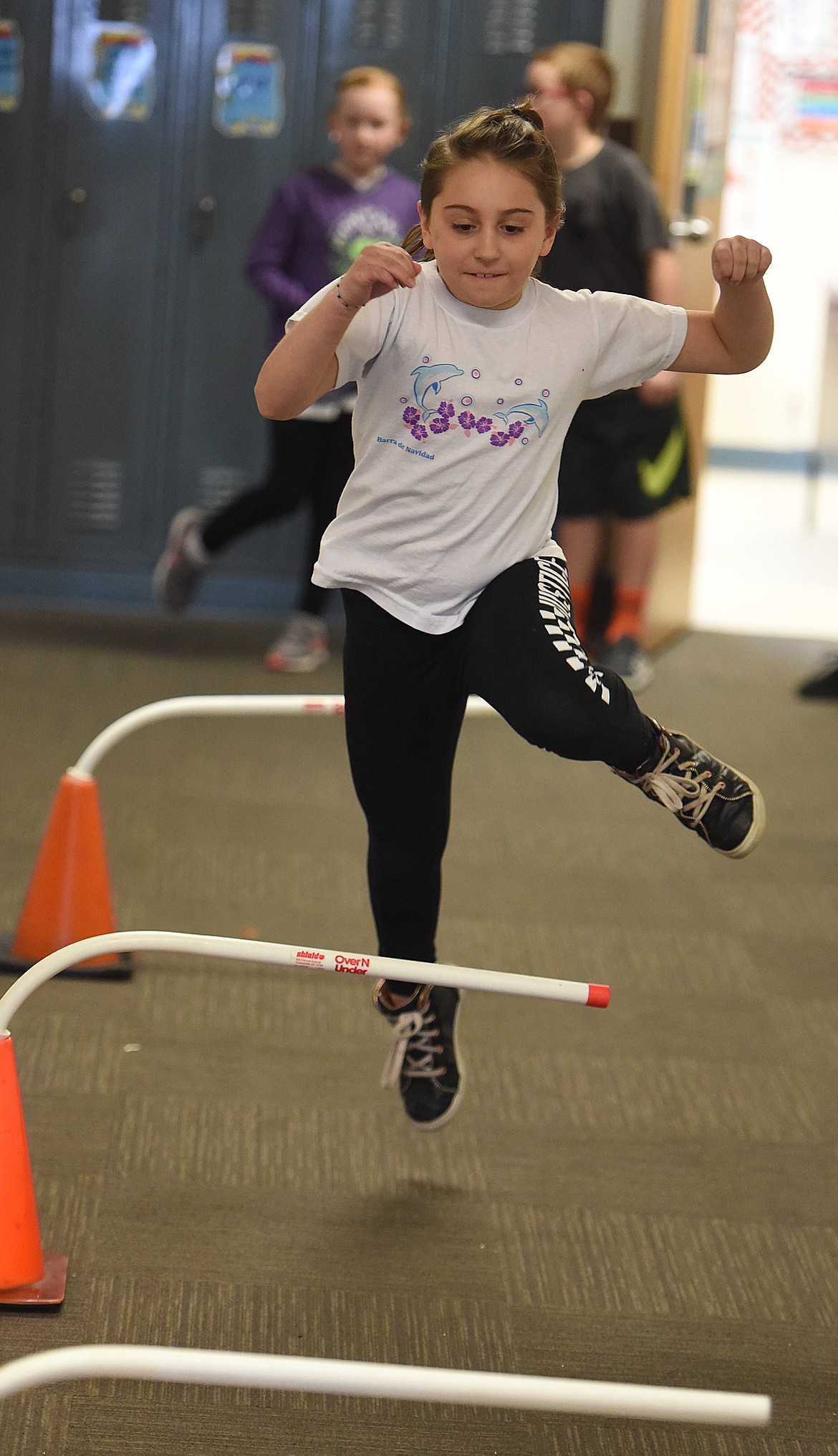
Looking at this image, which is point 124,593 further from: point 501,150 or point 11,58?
point 501,150

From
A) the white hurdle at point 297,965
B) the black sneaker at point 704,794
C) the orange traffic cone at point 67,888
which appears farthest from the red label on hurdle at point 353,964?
the orange traffic cone at point 67,888

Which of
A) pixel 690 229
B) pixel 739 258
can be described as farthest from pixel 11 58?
pixel 739 258

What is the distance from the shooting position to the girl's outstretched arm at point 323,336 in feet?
4.38

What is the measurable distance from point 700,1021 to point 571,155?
230 cm

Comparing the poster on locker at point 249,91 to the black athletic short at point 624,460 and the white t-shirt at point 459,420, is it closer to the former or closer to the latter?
the black athletic short at point 624,460

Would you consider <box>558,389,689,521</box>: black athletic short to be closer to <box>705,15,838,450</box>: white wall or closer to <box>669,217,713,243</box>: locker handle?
<box>669,217,713,243</box>: locker handle

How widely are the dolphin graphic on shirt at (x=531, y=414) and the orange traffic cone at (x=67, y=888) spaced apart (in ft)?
3.93

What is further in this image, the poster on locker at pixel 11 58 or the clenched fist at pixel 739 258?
the poster on locker at pixel 11 58

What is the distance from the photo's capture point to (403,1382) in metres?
1.09

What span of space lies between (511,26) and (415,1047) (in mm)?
3672

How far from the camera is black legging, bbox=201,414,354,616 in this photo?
426 centimetres

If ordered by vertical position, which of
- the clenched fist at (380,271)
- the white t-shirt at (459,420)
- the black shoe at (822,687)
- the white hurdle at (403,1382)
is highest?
the clenched fist at (380,271)

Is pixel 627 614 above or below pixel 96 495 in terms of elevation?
below

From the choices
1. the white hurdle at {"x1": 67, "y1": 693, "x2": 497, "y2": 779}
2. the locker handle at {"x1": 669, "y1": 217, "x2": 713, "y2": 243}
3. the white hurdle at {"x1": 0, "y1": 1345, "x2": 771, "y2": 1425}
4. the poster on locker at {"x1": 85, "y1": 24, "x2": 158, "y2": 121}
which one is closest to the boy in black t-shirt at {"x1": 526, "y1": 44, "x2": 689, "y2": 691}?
the locker handle at {"x1": 669, "y1": 217, "x2": 713, "y2": 243}
